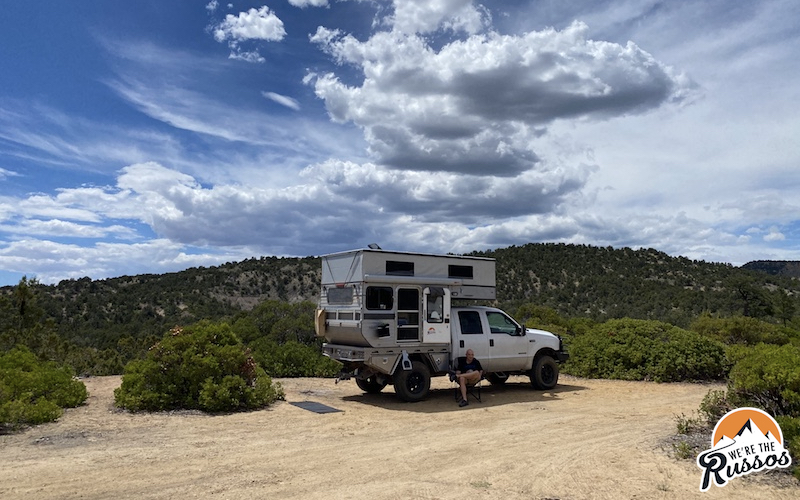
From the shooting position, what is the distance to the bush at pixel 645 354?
51.2 ft

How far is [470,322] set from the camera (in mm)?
13078

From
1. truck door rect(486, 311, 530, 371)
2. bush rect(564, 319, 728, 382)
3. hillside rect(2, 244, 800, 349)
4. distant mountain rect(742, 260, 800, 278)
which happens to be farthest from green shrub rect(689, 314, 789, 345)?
distant mountain rect(742, 260, 800, 278)

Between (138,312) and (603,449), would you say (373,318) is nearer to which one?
(603,449)

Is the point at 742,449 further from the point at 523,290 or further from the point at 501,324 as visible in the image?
the point at 523,290

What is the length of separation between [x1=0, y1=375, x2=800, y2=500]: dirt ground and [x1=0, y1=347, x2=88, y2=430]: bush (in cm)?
32

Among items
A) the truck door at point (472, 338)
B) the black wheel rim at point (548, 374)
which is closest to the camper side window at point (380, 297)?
the truck door at point (472, 338)

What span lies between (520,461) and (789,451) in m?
2.90

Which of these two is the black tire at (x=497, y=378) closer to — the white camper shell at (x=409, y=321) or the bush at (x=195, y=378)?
the white camper shell at (x=409, y=321)

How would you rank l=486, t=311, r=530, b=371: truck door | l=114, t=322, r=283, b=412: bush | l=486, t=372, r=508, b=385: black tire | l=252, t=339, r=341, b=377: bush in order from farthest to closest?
l=252, t=339, r=341, b=377: bush → l=486, t=372, r=508, b=385: black tire → l=486, t=311, r=530, b=371: truck door → l=114, t=322, r=283, b=412: bush

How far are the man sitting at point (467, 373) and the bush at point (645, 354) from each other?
5.79 m

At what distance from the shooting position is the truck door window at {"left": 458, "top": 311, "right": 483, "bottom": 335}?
42.4 ft

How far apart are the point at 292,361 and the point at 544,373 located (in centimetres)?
658

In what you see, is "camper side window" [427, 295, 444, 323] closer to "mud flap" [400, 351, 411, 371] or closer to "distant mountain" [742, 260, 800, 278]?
"mud flap" [400, 351, 411, 371]

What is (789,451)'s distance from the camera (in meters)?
6.71
